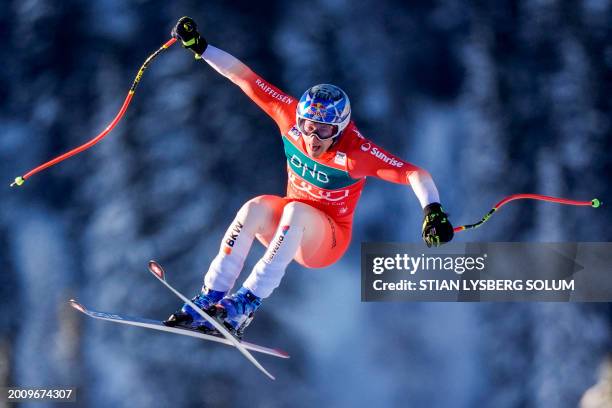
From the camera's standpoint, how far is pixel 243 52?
252 inches

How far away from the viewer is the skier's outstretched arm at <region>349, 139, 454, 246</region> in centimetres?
441

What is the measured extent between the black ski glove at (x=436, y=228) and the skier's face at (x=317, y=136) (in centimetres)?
69

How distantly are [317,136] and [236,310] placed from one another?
98 cm

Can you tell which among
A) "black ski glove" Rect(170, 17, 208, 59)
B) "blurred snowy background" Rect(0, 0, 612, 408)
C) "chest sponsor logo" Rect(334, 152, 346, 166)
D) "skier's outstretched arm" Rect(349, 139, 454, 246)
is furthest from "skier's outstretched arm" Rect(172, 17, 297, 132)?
"blurred snowy background" Rect(0, 0, 612, 408)

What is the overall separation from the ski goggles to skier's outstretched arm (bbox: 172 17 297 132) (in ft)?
0.72

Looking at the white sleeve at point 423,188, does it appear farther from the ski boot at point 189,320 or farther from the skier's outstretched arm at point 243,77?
the ski boot at point 189,320

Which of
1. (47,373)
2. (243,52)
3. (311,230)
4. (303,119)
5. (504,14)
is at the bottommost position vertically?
(47,373)

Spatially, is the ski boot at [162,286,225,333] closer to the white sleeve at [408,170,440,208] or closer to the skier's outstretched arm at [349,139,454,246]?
the skier's outstretched arm at [349,139,454,246]

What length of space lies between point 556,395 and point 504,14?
259cm

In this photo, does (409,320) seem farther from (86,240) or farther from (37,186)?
(37,186)

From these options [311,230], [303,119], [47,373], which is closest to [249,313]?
[311,230]

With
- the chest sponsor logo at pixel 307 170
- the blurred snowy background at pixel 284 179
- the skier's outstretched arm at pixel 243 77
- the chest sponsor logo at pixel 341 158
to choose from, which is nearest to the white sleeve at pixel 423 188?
the chest sponsor logo at pixel 341 158

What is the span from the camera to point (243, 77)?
5.10 meters

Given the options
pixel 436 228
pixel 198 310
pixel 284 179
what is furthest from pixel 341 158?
pixel 284 179
